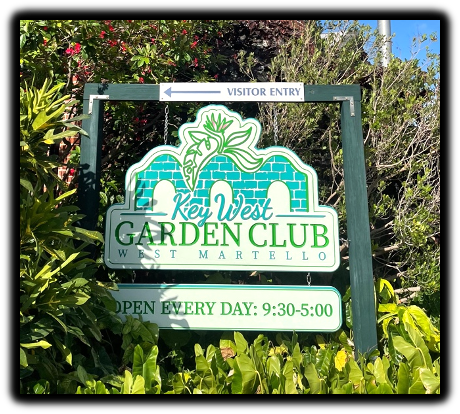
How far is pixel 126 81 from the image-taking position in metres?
4.20

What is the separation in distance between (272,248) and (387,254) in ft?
5.60

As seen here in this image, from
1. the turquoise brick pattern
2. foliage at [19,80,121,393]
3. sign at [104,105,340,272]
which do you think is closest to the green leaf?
sign at [104,105,340,272]

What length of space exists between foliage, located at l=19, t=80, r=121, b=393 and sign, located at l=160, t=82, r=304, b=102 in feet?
2.73

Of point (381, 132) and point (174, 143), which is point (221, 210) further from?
point (381, 132)

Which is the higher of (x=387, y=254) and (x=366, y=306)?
(x=387, y=254)

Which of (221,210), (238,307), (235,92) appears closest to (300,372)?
(238,307)

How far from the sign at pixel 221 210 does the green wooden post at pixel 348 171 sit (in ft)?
0.50

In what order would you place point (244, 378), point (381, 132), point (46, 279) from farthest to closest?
point (381, 132)
point (244, 378)
point (46, 279)

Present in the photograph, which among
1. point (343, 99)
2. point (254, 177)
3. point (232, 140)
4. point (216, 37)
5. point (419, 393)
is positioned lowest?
point (419, 393)

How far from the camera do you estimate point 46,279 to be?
272 cm

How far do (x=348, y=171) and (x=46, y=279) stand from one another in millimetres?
2218

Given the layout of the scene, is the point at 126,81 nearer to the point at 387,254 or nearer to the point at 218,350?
the point at 218,350

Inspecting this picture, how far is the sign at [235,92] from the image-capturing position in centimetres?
357

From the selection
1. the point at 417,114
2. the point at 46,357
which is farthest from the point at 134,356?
the point at 417,114
